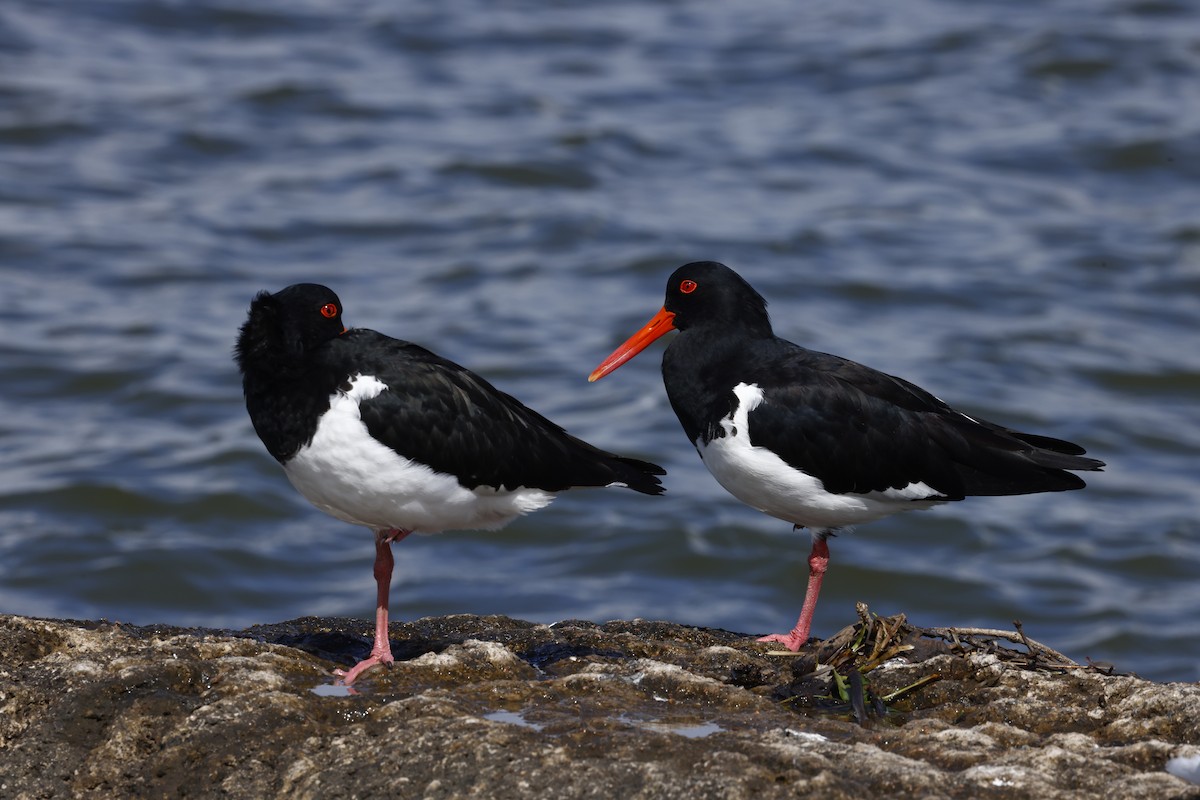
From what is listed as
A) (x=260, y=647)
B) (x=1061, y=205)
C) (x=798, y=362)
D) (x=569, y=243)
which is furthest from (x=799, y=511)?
(x=1061, y=205)

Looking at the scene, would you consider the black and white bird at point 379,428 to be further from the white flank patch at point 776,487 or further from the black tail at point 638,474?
the white flank patch at point 776,487

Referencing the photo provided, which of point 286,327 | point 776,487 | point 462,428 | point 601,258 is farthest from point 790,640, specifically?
point 601,258

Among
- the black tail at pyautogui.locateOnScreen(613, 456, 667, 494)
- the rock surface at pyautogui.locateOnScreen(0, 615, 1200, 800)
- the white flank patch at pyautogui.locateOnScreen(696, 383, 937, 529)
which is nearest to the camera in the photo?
the rock surface at pyautogui.locateOnScreen(0, 615, 1200, 800)

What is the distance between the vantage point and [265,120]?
19219 mm

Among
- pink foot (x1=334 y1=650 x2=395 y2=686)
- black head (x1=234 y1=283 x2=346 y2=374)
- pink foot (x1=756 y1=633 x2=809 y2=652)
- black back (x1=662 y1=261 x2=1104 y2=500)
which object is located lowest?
pink foot (x1=756 y1=633 x2=809 y2=652)

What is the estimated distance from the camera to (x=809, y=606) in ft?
22.5

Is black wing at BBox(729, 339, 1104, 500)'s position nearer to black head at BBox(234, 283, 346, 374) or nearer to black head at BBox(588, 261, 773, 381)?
black head at BBox(588, 261, 773, 381)

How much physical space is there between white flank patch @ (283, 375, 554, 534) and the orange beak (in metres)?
1.80

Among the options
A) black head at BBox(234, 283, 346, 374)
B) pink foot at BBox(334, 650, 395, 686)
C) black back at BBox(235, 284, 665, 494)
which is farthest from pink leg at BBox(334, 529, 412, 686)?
black head at BBox(234, 283, 346, 374)

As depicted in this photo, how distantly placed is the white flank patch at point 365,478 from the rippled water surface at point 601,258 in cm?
501

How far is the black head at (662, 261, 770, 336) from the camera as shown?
7414 millimetres

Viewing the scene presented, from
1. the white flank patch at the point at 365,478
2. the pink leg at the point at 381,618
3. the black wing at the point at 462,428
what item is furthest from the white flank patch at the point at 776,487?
the pink leg at the point at 381,618

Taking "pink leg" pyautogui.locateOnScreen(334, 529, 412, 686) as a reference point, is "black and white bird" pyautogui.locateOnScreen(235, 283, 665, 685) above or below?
above

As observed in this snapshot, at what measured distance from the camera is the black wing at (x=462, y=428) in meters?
5.90
